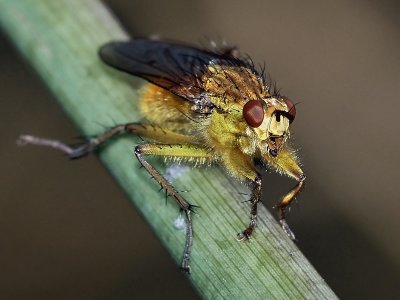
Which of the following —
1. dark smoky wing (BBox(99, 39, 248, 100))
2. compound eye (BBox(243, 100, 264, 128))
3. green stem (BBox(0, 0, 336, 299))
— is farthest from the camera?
dark smoky wing (BBox(99, 39, 248, 100))

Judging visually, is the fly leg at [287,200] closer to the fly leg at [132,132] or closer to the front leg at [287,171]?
the front leg at [287,171]

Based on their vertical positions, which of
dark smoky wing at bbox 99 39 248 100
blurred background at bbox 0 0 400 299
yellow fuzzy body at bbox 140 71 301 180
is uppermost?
dark smoky wing at bbox 99 39 248 100

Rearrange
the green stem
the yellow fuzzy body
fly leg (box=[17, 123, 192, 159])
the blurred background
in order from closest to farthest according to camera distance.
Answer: the green stem < the yellow fuzzy body < fly leg (box=[17, 123, 192, 159]) < the blurred background

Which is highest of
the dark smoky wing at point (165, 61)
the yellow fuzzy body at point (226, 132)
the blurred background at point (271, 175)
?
the dark smoky wing at point (165, 61)

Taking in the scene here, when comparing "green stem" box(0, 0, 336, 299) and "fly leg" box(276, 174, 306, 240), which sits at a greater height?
"green stem" box(0, 0, 336, 299)

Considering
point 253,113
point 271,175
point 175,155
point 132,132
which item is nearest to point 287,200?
point 253,113

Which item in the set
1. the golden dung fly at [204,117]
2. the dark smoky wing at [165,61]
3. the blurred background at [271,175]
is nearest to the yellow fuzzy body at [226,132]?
the golden dung fly at [204,117]

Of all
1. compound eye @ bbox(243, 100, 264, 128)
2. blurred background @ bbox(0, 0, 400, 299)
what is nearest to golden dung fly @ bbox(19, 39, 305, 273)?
compound eye @ bbox(243, 100, 264, 128)

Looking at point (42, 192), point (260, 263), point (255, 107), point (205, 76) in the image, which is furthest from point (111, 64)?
point (42, 192)

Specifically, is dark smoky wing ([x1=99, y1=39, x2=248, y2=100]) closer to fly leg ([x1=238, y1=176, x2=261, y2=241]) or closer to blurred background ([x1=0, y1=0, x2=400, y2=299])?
fly leg ([x1=238, y1=176, x2=261, y2=241])
